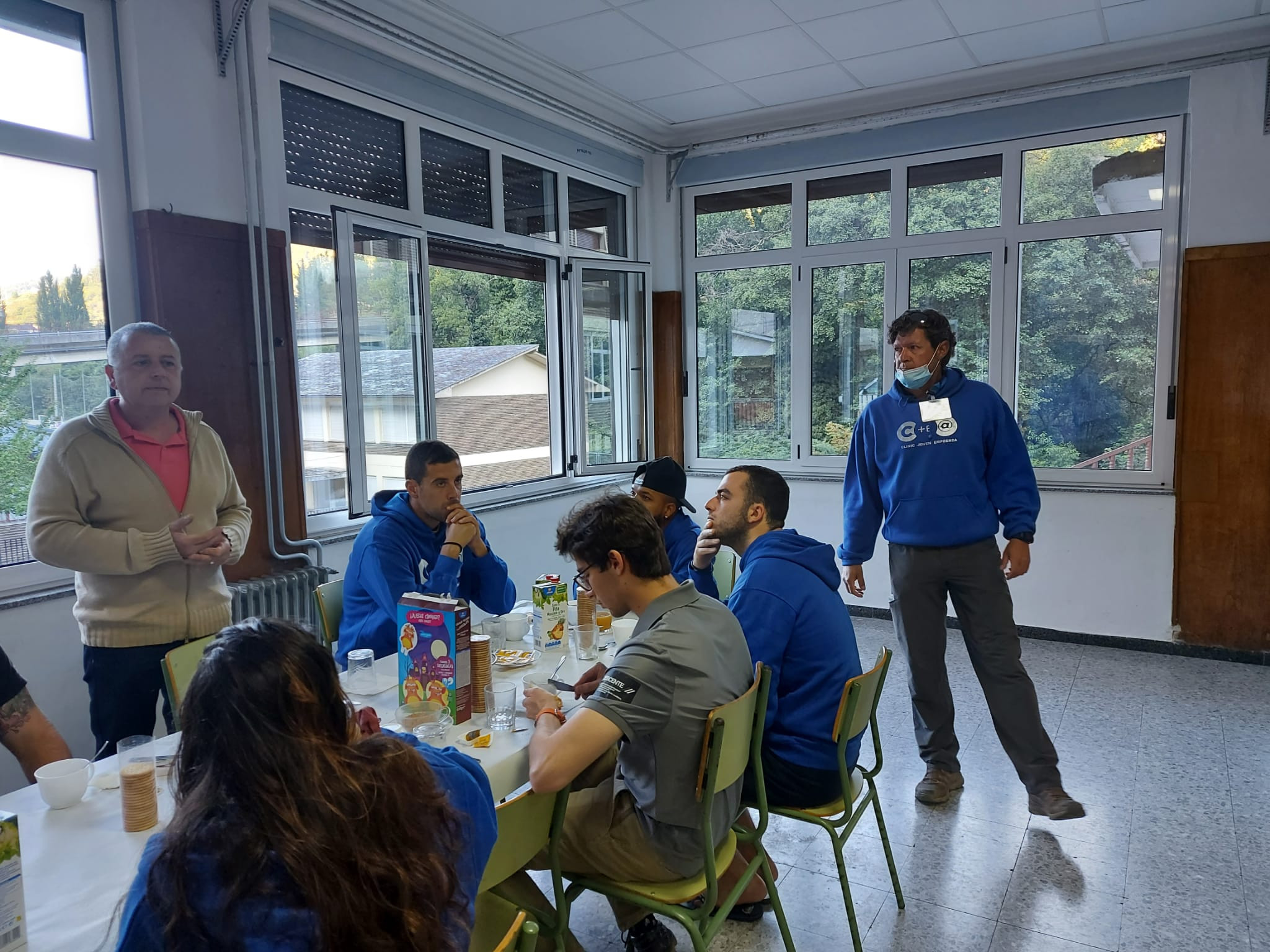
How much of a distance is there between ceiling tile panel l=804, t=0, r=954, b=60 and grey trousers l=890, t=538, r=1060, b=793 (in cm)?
249

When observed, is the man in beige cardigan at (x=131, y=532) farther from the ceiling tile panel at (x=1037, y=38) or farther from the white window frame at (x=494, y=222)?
the ceiling tile panel at (x=1037, y=38)

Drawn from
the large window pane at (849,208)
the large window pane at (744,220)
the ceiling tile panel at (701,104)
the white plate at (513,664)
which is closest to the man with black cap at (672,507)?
the white plate at (513,664)

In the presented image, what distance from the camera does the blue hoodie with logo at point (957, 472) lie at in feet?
9.62

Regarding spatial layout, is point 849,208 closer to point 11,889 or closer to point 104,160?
point 104,160

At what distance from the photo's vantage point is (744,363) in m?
5.86

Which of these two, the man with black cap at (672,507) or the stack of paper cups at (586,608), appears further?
the man with black cap at (672,507)

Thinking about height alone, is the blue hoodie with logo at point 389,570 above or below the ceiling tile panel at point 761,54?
below

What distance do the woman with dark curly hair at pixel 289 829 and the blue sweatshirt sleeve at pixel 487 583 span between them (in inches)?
69.5

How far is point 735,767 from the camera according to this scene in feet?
5.67

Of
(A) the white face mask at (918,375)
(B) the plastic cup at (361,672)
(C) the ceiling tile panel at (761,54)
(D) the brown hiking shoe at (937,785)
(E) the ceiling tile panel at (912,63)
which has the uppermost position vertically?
(E) the ceiling tile panel at (912,63)

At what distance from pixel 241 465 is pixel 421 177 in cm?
178

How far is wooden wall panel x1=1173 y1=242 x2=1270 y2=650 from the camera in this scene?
14.0 feet

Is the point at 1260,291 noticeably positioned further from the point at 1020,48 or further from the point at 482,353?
the point at 482,353

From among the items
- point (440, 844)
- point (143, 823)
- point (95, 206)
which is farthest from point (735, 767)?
point (95, 206)
